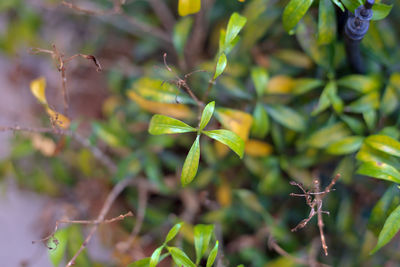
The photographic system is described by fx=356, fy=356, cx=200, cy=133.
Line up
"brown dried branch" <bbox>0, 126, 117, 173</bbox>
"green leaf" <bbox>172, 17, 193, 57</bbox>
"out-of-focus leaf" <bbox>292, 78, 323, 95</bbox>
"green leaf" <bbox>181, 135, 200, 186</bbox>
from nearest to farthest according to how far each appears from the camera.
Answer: "green leaf" <bbox>181, 135, 200, 186</bbox>
"brown dried branch" <bbox>0, 126, 117, 173</bbox>
"out-of-focus leaf" <bbox>292, 78, 323, 95</bbox>
"green leaf" <bbox>172, 17, 193, 57</bbox>

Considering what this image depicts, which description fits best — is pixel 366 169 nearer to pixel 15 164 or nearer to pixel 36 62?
pixel 15 164

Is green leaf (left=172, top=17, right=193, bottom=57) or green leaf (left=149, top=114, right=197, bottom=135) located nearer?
green leaf (left=149, top=114, right=197, bottom=135)

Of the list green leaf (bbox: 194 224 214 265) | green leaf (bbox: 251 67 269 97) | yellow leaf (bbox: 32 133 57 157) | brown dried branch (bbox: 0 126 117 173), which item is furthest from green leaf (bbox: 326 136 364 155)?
yellow leaf (bbox: 32 133 57 157)

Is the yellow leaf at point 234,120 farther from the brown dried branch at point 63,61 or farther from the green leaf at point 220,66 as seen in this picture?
the brown dried branch at point 63,61

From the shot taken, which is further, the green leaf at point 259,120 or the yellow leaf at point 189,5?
the green leaf at point 259,120

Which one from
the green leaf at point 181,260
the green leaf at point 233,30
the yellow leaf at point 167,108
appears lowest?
the green leaf at point 181,260

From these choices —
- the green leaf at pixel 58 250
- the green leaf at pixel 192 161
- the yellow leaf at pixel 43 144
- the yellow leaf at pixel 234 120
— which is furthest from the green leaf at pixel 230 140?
the yellow leaf at pixel 43 144

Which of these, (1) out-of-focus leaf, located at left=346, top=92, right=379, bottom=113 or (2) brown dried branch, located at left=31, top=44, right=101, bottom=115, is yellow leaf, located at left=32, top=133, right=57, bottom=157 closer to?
(2) brown dried branch, located at left=31, top=44, right=101, bottom=115
